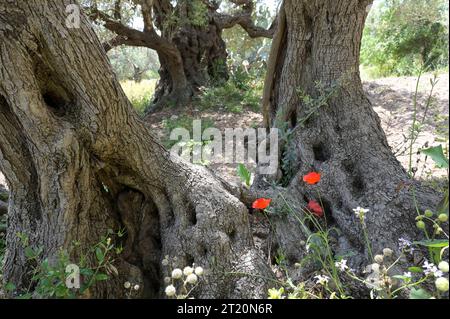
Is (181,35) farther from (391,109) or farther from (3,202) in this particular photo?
(3,202)

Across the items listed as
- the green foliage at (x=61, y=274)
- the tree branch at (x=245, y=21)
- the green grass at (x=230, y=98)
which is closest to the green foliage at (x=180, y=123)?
the green grass at (x=230, y=98)

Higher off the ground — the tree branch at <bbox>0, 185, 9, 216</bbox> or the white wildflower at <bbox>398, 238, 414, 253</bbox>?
the white wildflower at <bbox>398, 238, 414, 253</bbox>

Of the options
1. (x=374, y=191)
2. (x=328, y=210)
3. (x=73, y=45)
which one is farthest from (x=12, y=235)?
(x=374, y=191)

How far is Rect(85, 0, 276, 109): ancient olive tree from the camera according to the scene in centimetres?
808

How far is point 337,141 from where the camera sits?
3.01m

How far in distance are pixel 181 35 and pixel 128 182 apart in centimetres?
730

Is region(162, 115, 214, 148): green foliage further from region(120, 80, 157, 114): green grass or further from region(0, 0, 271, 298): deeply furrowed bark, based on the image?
region(0, 0, 271, 298): deeply furrowed bark

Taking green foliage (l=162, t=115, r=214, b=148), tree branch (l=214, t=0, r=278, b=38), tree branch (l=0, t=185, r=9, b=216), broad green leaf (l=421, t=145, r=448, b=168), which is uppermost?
tree branch (l=214, t=0, r=278, b=38)

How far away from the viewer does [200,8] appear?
8430 millimetres

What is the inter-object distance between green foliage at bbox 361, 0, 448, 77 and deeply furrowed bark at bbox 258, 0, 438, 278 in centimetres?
431

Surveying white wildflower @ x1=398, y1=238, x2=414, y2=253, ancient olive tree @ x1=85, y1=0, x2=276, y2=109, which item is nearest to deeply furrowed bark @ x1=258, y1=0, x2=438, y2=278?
white wildflower @ x1=398, y1=238, x2=414, y2=253

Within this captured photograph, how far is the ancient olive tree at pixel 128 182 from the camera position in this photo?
6.93ft

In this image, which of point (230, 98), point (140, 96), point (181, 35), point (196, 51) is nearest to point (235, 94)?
point (230, 98)

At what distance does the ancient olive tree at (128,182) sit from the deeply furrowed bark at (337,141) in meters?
0.01
